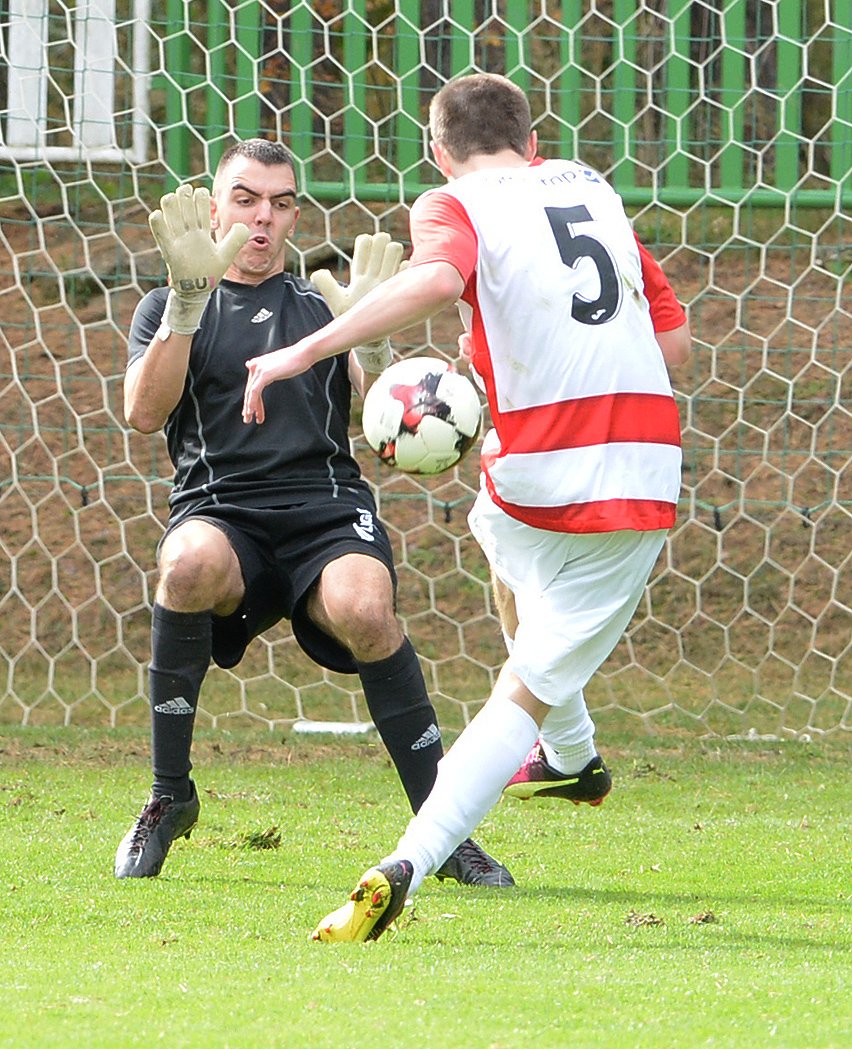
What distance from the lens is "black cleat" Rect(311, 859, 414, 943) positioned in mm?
3020

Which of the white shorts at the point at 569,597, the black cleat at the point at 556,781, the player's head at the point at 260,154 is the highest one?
the player's head at the point at 260,154

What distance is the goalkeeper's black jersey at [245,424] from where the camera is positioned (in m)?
A: 4.23

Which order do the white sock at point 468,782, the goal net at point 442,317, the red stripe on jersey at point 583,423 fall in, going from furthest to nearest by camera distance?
the goal net at point 442,317, the red stripe on jersey at point 583,423, the white sock at point 468,782

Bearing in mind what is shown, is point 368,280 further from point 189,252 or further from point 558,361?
point 558,361

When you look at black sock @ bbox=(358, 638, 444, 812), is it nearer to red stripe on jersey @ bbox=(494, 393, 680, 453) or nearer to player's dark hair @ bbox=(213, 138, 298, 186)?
red stripe on jersey @ bbox=(494, 393, 680, 453)

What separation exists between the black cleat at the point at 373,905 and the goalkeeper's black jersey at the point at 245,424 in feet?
4.41

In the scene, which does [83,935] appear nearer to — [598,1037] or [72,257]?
[598,1037]

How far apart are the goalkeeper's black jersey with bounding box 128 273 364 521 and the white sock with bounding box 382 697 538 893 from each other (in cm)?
109

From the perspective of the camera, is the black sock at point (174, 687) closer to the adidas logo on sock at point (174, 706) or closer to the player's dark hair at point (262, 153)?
the adidas logo on sock at point (174, 706)

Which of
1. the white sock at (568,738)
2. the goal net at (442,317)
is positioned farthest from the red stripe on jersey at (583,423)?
the goal net at (442,317)

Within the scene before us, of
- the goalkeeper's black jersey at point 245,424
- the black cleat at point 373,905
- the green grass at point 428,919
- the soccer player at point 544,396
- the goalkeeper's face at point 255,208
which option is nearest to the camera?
the green grass at point 428,919

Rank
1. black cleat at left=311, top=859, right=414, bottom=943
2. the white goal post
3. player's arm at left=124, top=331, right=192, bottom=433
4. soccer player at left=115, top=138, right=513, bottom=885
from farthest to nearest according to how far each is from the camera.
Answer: the white goal post < player's arm at left=124, top=331, right=192, bottom=433 < soccer player at left=115, top=138, right=513, bottom=885 < black cleat at left=311, top=859, right=414, bottom=943

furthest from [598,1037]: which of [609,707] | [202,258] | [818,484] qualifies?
[818,484]

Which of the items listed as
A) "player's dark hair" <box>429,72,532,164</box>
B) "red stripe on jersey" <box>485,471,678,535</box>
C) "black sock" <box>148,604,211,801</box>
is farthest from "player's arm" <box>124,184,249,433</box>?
"red stripe on jersey" <box>485,471,678,535</box>
